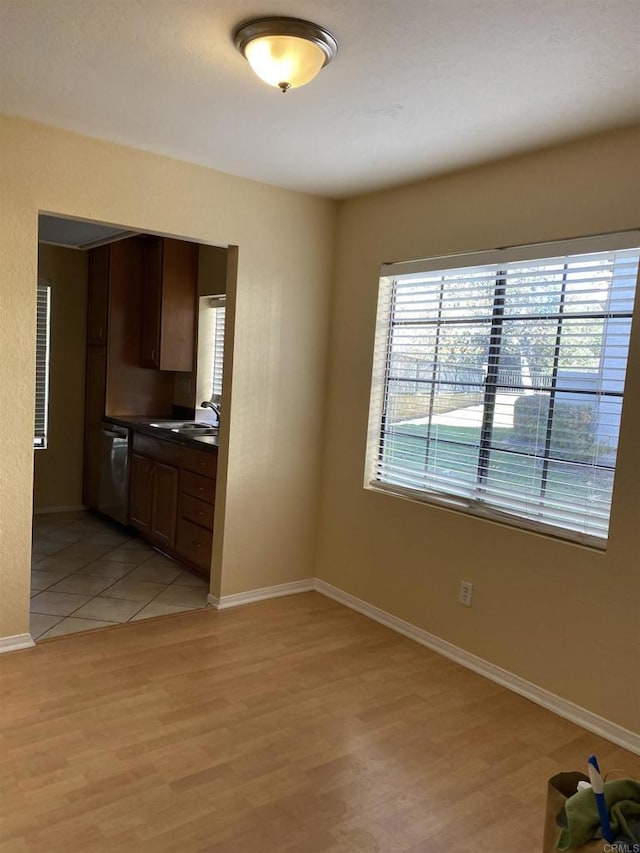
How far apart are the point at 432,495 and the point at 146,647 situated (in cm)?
164

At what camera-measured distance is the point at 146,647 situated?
125 inches

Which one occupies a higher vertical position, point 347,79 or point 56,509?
point 347,79

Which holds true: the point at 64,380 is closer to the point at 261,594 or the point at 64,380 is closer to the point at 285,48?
the point at 261,594

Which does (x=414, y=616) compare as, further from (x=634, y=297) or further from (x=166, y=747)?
(x=634, y=297)

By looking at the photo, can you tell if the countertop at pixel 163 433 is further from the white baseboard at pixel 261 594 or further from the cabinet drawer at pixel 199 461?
the white baseboard at pixel 261 594

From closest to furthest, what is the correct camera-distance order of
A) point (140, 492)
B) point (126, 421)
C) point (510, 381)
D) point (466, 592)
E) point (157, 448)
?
point (510, 381), point (466, 592), point (157, 448), point (140, 492), point (126, 421)

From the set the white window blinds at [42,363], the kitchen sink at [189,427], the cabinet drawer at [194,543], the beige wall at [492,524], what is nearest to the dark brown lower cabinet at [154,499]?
the cabinet drawer at [194,543]

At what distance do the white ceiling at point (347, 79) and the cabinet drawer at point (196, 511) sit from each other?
2.04 m

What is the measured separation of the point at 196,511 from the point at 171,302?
1.80m

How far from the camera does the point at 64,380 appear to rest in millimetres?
5613

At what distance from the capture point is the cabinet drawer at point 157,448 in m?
4.36

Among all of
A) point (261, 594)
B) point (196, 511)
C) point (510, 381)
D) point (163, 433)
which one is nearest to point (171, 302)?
point (163, 433)

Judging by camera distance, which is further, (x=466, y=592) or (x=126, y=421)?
(x=126, y=421)

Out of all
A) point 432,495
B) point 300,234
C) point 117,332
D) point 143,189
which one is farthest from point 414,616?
point 117,332
